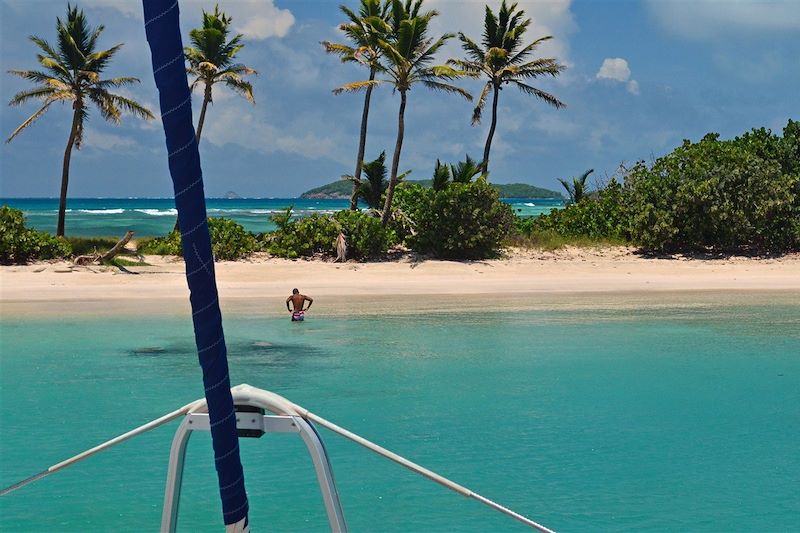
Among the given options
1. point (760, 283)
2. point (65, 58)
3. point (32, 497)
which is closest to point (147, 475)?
point (32, 497)

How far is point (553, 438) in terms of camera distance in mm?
11461

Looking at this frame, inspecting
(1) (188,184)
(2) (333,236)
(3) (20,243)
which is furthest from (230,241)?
(1) (188,184)

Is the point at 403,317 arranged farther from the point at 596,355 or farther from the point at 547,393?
the point at 547,393

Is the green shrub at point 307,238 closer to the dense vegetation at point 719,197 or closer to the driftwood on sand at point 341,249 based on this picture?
the driftwood on sand at point 341,249

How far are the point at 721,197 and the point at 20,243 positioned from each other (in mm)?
20542

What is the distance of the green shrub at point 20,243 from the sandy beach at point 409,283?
0.60 metres

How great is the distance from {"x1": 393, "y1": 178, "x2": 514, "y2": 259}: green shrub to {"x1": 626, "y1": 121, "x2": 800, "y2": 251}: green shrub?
4.49 m

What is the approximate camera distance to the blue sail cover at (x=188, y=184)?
284 centimetres

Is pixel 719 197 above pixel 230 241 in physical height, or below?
above

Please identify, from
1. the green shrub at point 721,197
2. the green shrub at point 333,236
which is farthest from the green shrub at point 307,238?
the green shrub at point 721,197

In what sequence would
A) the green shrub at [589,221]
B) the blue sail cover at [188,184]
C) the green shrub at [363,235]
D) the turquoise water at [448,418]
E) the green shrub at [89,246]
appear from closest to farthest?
the blue sail cover at [188,184] → the turquoise water at [448,418] → the green shrub at [363,235] → the green shrub at [89,246] → the green shrub at [589,221]

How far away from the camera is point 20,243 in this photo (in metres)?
26.8

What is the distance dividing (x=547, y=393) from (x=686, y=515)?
16.1 ft

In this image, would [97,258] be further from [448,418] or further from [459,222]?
[448,418]
